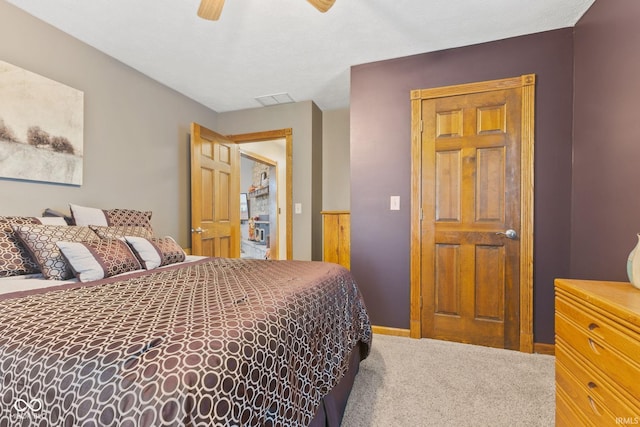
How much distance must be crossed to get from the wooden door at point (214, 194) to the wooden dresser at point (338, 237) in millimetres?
1366

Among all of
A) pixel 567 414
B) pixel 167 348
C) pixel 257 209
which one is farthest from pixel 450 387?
pixel 257 209

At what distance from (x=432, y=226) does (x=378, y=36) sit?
5.30 feet

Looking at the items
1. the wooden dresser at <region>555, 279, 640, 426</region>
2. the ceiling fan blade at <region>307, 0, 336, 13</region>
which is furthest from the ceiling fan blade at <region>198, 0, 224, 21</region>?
the wooden dresser at <region>555, 279, 640, 426</region>

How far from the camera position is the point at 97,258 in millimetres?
1563

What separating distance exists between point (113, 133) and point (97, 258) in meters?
1.51

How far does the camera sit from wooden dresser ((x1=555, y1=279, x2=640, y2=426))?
877 millimetres

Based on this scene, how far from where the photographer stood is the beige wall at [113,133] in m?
1.97

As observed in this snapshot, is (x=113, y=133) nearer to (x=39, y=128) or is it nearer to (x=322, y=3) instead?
(x=39, y=128)

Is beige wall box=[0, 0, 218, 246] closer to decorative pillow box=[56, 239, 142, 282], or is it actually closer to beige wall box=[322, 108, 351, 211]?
decorative pillow box=[56, 239, 142, 282]

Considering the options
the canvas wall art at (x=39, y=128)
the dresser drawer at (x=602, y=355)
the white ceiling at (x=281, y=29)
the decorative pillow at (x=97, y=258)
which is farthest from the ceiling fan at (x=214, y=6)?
the dresser drawer at (x=602, y=355)

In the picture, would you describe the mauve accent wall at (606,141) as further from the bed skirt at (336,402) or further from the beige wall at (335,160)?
the beige wall at (335,160)

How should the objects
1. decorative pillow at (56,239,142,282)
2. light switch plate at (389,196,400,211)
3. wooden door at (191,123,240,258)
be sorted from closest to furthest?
decorative pillow at (56,239,142,282)
light switch plate at (389,196,400,211)
wooden door at (191,123,240,258)

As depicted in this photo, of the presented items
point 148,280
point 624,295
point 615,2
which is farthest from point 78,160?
point 615,2

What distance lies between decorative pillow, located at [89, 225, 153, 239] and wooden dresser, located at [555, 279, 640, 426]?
247cm
